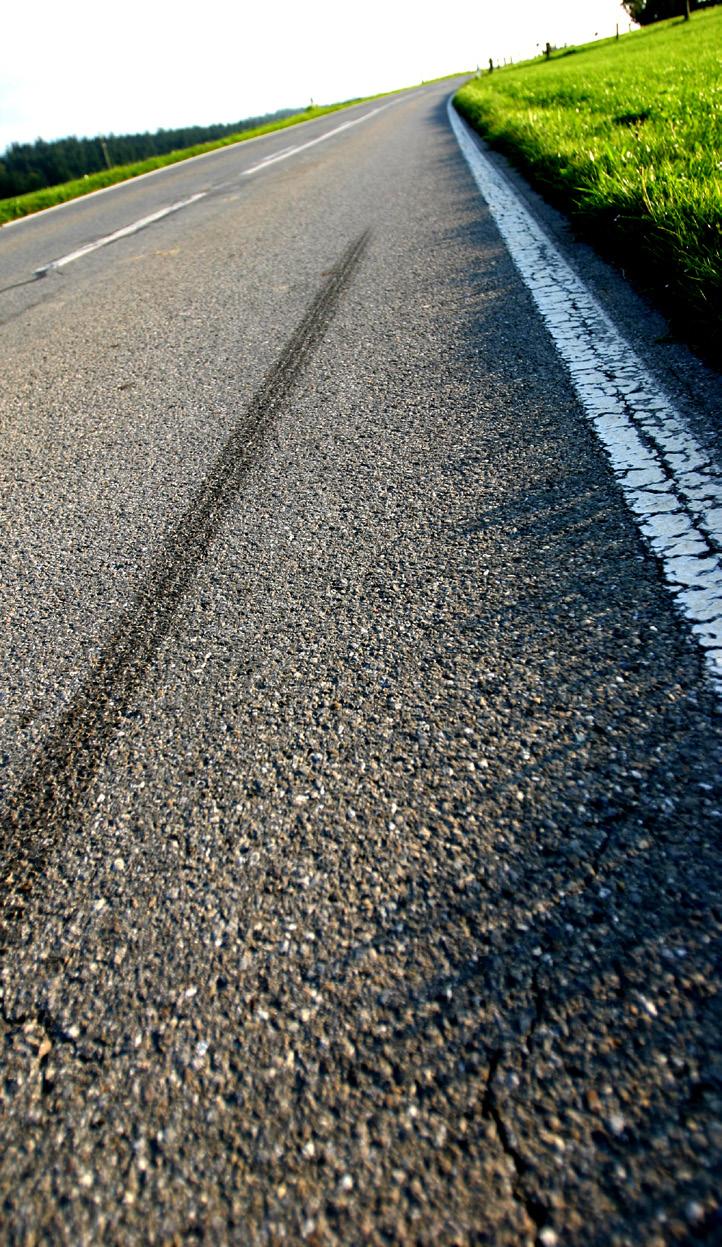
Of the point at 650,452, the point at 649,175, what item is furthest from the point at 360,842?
the point at 649,175

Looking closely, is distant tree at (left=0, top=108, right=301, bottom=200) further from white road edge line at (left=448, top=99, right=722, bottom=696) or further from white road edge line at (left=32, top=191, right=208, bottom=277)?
white road edge line at (left=448, top=99, right=722, bottom=696)

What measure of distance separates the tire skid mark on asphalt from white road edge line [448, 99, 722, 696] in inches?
50.5

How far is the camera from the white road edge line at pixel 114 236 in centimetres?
767

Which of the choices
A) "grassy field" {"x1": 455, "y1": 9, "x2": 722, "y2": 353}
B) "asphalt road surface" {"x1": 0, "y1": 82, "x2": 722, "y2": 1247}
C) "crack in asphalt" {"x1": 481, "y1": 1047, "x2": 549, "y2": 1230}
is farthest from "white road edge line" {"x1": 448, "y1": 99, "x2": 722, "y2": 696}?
"crack in asphalt" {"x1": 481, "y1": 1047, "x2": 549, "y2": 1230}

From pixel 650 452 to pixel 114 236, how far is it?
820 cm

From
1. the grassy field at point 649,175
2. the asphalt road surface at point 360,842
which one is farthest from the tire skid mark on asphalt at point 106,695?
the grassy field at point 649,175

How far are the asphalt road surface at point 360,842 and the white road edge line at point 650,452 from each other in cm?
7

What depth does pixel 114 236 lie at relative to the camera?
28.8ft

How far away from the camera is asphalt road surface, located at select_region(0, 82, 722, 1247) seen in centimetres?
101

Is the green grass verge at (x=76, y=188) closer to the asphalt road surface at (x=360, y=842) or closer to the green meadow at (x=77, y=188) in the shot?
the green meadow at (x=77, y=188)

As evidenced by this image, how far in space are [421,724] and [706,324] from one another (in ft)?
7.90

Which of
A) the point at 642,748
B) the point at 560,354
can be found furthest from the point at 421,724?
the point at 560,354

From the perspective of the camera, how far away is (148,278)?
6.26 metres

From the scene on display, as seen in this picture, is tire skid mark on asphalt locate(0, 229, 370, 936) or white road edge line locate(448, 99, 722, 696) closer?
tire skid mark on asphalt locate(0, 229, 370, 936)
